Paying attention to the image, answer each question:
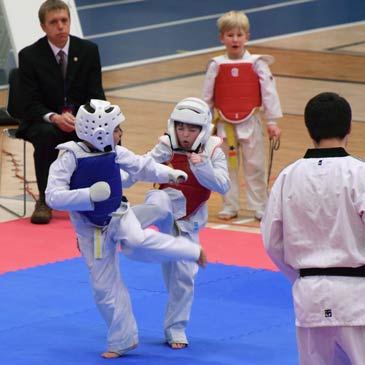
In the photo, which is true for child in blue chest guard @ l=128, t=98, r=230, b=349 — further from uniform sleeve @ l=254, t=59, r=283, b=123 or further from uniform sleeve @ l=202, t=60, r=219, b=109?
uniform sleeve @ l=202, t=60, r=219, b=109

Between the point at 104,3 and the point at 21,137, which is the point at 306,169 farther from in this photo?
the point at 104,3

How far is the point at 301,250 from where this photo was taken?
5258 millimetres

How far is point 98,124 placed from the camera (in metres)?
6.97

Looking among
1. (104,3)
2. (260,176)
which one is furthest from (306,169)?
(104,3)

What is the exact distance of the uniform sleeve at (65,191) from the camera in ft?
22.5

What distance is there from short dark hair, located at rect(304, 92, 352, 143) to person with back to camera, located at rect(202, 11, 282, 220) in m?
5.17

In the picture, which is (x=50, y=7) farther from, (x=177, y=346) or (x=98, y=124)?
(x=177, y=346)

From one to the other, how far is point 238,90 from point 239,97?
0.07 m

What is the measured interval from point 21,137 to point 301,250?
6044 millimetres

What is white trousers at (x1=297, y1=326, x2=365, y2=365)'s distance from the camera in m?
5.18

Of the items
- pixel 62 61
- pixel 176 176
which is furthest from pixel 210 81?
pixel 176 176

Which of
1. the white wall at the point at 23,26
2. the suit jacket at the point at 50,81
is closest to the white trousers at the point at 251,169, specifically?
the suit jacket at the point at 50,81

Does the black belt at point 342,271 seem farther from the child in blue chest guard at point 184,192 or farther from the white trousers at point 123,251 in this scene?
the child in blue chest guard at point 184,192

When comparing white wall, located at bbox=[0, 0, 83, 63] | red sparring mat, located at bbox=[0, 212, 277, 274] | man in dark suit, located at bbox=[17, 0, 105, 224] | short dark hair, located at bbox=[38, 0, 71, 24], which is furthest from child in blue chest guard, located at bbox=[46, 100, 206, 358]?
white wall, located at bbox=[0, 0, 83, 63]
